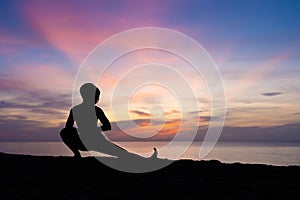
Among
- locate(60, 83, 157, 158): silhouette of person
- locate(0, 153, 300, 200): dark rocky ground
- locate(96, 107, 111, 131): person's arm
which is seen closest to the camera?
locate(0, 153, 300, 200): dark rocky ground

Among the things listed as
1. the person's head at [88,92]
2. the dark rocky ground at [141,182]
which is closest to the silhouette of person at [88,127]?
the person's head at [88,92]

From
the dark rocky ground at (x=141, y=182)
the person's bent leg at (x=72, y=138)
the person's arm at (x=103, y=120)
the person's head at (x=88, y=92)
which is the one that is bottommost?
the dark rocky ground at (x=141, y=182)

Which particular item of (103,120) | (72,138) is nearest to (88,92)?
(103,120)

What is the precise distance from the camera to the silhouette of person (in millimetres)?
8734

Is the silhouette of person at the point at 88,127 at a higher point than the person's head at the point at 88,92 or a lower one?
lower

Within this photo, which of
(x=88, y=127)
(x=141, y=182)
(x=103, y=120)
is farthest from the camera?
(x=103, y=120)

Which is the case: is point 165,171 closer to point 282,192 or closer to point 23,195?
point 282,192

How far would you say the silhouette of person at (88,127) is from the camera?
8.73 m

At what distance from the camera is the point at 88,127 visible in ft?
28.8

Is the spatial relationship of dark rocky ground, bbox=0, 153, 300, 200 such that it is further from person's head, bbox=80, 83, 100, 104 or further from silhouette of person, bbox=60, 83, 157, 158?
person's head, bbox=80, 83, 100, 104

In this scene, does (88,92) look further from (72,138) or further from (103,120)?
(72,138)

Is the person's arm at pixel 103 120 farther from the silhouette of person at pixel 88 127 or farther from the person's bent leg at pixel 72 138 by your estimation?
the person's bent leg at pixel 72 138

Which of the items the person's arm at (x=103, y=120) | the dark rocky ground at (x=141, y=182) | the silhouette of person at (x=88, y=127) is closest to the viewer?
the dark rocky ground at (x=141, y=182)

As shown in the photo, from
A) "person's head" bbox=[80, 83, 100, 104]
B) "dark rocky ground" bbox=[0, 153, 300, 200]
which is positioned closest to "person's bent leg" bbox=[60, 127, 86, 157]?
"dark rocky ground" bbox=[0, 153, 300, 200]
